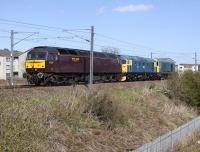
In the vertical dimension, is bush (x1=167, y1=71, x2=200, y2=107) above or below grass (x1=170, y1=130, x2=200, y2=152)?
above

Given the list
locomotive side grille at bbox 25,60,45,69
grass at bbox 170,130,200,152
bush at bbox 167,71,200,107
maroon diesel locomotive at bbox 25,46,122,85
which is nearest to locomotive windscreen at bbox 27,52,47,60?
maroon diesel locomotive at bbox 25,46,122,85

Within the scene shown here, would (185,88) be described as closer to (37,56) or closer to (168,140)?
(37,56)

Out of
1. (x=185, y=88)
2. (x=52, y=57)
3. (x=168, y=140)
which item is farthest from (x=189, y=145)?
(x=185, y=88)

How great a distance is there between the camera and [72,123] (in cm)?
1541

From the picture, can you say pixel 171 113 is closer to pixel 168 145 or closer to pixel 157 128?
pixel 157 128

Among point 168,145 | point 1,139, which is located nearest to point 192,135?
point 168,145

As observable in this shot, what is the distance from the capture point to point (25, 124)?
11.6m

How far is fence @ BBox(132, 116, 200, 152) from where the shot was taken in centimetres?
1661

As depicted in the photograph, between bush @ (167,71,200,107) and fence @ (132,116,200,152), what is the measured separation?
9.16m

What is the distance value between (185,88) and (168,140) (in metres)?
17.0

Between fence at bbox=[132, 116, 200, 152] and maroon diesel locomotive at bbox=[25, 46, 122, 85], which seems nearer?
fence at bbox=[132, 116, 200, 152]

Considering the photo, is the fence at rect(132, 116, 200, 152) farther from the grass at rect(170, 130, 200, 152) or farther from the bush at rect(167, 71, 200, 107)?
the bush at rect(167, 71, 200, 107)

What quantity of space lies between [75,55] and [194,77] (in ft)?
34.3

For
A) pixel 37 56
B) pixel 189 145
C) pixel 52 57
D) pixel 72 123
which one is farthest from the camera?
pixel 37 56
